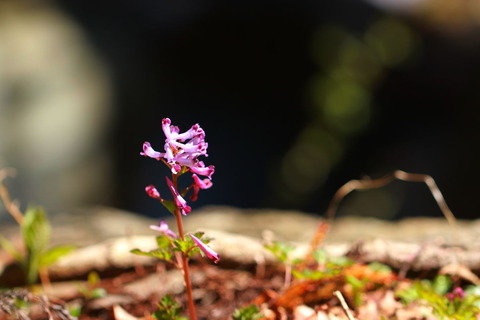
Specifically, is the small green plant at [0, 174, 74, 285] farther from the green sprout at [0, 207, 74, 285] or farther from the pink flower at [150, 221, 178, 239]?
the pink flower at [150, 221, 178, 239]

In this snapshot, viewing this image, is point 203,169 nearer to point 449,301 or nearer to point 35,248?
point 449,301

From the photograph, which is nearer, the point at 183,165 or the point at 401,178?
the point at 183,165

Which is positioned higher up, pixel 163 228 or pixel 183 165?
pixel 183 165

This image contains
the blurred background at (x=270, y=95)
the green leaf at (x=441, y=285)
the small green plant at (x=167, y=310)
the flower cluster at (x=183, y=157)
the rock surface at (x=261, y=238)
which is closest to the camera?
the flower cluster at (x=183, y=157)

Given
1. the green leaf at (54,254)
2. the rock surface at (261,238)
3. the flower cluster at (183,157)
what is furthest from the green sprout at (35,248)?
the flower cluster at (183,157)

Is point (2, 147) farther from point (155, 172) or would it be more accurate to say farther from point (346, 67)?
point (346, 67)

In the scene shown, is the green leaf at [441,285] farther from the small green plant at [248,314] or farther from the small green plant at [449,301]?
the small green plant at [248,314]

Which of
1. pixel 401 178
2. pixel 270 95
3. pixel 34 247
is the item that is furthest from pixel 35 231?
pixel 270 95

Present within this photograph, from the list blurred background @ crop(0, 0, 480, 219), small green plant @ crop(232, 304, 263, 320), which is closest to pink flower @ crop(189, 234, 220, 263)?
small green plant @ crop(232, 304, 263, 320)
